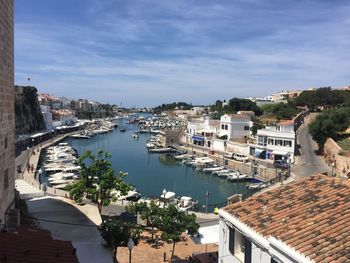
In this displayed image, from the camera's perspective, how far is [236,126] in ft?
201

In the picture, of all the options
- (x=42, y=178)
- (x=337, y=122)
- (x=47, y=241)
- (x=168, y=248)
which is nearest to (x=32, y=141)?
(x=42, y=178)

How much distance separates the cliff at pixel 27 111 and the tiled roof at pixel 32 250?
73.7 m

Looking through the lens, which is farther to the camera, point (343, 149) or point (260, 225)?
point (343, 149)

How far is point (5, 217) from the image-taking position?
1224 centimetres

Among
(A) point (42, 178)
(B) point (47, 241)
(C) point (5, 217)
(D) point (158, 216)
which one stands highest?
(B) point (47, 241)

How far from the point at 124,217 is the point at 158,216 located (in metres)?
5.21

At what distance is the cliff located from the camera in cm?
7850

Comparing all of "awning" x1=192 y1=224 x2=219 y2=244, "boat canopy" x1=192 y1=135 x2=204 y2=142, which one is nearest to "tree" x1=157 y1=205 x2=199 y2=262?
"awning" x1=192 y1=224 x2=219 y2=244

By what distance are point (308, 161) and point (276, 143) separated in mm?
4800

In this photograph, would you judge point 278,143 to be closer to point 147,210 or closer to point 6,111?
point 147,210

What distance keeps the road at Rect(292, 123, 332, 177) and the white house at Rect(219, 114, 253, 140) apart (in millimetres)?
8550

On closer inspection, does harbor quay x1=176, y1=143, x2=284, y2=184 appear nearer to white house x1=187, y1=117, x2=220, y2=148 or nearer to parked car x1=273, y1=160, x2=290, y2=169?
parked car x1=273, y1=160, x2=290, y2=169

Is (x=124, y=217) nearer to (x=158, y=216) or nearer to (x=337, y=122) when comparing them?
(x=158, y=216)

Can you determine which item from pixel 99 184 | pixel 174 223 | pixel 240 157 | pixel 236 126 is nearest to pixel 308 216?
pixel 174 223
